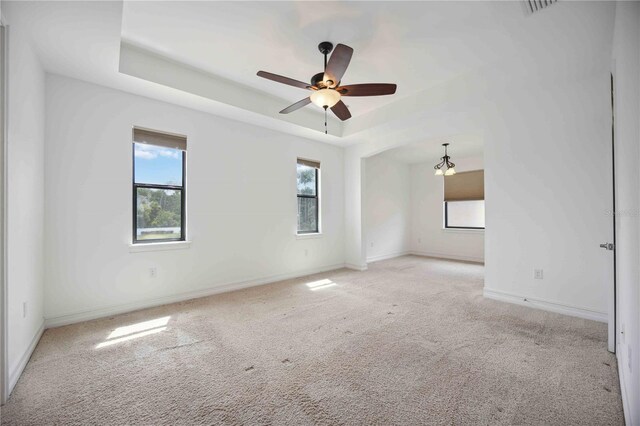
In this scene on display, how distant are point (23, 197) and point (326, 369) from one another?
106 inches

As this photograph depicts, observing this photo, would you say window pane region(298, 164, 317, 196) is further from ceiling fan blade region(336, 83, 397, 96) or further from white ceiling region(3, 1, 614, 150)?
ceiling fan blade region(336, 83, 397, 96)

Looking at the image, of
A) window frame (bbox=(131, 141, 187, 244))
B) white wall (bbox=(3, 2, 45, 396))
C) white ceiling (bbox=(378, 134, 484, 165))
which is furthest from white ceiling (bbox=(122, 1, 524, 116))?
white ceiling (bbox=(378, 134, 484, 165))

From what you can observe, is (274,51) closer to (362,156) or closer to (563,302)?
(362,156)

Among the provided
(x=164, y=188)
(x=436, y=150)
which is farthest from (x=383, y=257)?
(x=164, y=188)

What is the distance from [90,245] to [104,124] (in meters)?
1.35

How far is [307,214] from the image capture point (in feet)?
17.5

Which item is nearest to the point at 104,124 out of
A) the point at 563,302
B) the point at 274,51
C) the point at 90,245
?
the point at 90,245

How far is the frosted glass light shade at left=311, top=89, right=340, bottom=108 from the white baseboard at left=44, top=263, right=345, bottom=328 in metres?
2.88

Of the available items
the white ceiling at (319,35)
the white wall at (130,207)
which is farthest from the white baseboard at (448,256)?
the white ceiling at (319,35)

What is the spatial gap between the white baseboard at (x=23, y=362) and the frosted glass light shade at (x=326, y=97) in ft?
10.1

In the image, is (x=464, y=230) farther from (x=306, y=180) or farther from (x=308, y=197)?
(x=306, y=180)

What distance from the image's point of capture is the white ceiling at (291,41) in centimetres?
224

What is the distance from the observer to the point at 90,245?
Answer: 3027 mm

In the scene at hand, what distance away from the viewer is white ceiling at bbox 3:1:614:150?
2240 millimetres
